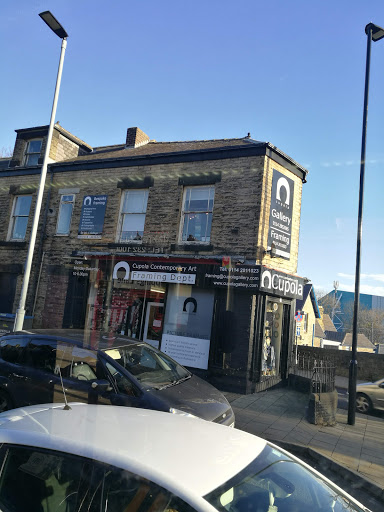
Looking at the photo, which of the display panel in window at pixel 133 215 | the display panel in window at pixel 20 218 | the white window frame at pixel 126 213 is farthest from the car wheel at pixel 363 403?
the display panel in window at pixel 20 218

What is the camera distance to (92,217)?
13.5m

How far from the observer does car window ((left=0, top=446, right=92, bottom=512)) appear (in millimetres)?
1903

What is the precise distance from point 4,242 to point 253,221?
1056 cm

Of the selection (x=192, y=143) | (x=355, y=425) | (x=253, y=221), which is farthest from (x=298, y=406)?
(x=192, y=143)

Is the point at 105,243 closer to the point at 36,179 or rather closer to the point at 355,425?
the point at 36,179

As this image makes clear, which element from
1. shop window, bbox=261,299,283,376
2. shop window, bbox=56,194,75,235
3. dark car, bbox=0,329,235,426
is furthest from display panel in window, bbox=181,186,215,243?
dark car, bbox=0,329,235,426

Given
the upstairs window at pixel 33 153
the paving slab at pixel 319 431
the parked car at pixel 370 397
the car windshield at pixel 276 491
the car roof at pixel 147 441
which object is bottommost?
the paving slab at pixel 319 431

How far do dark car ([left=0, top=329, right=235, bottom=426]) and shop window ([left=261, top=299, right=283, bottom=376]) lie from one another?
17.6 feet

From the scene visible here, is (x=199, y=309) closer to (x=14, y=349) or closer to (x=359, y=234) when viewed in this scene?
(x=359, y=234)

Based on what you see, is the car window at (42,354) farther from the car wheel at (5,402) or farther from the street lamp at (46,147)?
the street lamp at (46,147)

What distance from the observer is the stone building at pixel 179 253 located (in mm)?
10664

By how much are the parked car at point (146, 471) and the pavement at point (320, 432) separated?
3.57 meters

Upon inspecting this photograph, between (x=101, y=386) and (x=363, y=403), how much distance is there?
8186 millimetres

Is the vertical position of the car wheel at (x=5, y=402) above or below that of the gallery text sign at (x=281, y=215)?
below
